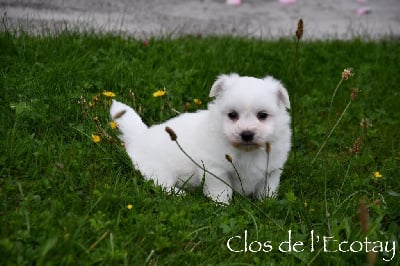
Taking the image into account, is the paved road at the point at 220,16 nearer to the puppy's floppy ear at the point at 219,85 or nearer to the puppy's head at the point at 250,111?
the puppy's floppy ear at the point at 219,85

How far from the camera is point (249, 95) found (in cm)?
301

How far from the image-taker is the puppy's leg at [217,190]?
10.3 feet

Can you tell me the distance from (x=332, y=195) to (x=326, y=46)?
2.49 meters

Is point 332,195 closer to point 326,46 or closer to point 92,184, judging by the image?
point 92,184

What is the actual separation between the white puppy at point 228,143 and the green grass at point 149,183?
0.14m

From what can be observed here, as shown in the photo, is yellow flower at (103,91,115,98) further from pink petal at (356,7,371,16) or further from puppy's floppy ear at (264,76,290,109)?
pink petal at (356,7,371,16)

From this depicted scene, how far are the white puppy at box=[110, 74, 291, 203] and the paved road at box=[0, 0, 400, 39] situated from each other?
222cm

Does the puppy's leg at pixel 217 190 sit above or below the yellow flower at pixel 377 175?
below

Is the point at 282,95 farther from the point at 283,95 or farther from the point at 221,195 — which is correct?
the point at 221,195

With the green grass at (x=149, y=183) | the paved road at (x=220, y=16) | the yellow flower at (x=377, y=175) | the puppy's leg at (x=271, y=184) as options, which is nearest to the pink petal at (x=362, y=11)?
the paved road at (x=220, y=16)

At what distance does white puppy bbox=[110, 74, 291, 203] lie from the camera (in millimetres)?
3020

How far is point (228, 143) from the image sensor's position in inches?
125

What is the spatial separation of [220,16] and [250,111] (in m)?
3.88

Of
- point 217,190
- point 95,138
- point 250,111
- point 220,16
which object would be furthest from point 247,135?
point 220,16
